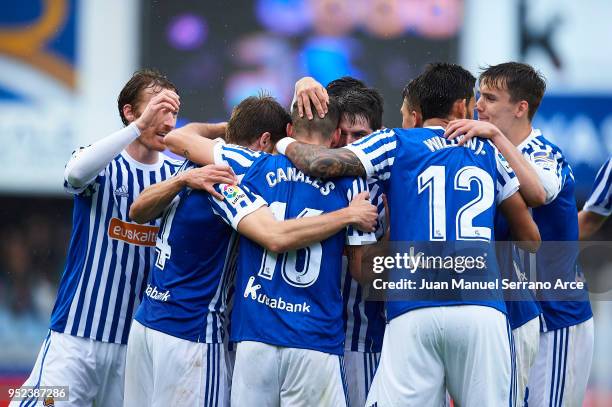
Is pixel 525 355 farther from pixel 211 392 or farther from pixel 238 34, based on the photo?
pixel 238 34

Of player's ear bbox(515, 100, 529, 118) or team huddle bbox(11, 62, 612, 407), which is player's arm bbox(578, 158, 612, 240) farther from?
player's ear bbox(515, 100, 529, 118)

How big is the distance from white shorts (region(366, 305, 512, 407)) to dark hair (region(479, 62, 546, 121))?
1.39 meters

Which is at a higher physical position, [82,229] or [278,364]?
[82,229]

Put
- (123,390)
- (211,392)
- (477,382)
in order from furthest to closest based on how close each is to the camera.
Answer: (123,390), (211,392), (477,382)

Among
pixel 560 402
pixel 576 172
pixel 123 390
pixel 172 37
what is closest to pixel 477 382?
pixel 560 402

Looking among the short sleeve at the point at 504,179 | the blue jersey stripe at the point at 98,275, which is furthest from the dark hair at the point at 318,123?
the blue jersey stripe at the point at 98,275

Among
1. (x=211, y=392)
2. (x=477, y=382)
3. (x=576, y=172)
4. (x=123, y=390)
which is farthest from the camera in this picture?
(x=576, y=172)

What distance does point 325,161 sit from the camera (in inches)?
182

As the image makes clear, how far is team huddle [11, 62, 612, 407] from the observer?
4566 mm

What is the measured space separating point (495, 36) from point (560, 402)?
6.76m

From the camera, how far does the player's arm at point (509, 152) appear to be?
188 inches

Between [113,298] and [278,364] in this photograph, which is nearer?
[278,364]

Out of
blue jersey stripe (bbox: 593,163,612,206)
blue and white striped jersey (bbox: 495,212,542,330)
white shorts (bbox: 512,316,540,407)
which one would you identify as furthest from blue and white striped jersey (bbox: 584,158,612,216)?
white shorts (bbox: 512,316,540,407)

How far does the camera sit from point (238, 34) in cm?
1127
